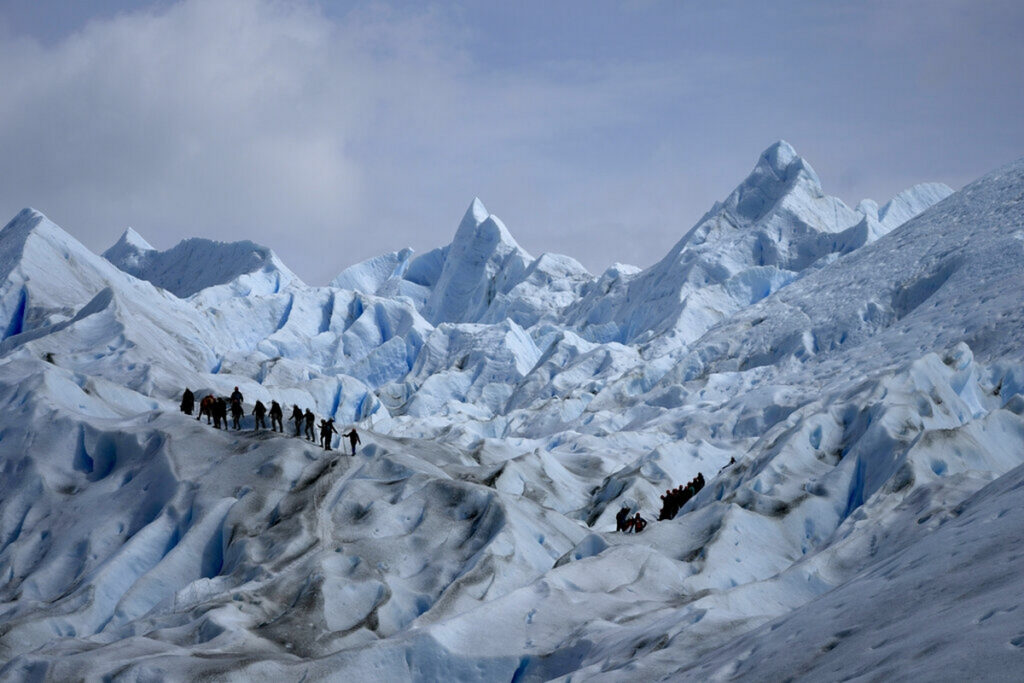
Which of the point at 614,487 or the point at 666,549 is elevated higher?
the point at 614,487

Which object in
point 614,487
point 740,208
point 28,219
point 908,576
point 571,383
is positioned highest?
point 28,219

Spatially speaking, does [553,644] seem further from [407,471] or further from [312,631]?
[407,471]

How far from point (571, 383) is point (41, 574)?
36972 millimetres

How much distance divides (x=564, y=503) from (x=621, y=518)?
12.6 feet

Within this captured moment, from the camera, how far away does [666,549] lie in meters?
19.0

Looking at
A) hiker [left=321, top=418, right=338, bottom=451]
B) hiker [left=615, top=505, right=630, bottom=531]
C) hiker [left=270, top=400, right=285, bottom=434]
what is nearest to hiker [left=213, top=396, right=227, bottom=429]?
hiker [left=270, top=400, right=285, bottom=434]

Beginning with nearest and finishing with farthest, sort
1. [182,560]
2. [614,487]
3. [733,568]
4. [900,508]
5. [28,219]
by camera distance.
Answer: [900,508] < [733,568] < [182,560] < [614,487] < [28,219]

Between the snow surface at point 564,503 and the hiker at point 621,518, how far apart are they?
41 cm

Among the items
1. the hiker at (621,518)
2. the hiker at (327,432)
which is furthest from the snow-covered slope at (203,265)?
the hiker at (621,518)

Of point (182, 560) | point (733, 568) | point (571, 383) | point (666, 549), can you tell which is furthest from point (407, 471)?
point (571, 383)

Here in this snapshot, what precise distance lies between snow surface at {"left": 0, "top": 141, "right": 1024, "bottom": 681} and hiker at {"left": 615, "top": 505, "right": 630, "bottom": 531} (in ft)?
1.34

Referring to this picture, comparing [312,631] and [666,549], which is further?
[666,549]

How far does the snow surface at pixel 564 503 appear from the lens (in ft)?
37.4

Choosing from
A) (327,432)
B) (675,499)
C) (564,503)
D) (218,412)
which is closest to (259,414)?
(218,412)
